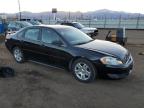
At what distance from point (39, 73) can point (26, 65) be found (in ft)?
3.90

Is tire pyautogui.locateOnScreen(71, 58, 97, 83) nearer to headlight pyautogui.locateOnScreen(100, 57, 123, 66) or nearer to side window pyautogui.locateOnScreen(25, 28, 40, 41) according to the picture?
headlight pyautogui.locateOnScreen(100, 57, 123, 66)

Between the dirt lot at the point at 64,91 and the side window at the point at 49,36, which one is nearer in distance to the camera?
the dirt lot at the point at 64,91

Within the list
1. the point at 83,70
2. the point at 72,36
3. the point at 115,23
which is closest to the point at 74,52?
the point at 83,70

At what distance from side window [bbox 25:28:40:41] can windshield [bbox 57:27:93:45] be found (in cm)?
87

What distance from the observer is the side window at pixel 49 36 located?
7.61m

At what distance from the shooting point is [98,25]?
38.2 m

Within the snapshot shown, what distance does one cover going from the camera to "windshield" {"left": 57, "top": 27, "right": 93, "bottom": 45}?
7.48 m

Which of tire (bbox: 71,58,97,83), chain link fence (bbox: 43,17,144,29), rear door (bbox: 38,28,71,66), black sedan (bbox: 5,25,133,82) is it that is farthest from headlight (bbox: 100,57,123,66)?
chain link fence (bbox: 43,17,144,29)

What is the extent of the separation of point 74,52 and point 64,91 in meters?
1.30

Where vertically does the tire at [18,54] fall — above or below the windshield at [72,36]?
below

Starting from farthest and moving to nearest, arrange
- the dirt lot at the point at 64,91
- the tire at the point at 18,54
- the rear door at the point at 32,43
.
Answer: the tire at the point at 18,54 → the rear door at the point at 32,43 → the dirt lot at the point at 64,91

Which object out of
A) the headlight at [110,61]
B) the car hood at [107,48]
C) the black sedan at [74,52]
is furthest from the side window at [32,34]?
the headlight at [110,61]

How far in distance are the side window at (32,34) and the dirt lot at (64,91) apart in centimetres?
111

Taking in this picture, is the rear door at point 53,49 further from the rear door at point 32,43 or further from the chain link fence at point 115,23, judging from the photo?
the chain link fence at point 115,23
